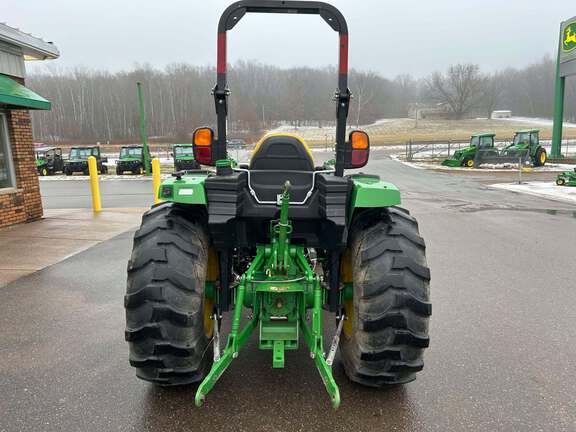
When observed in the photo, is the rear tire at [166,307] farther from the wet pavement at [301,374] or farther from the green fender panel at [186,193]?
the wet pavement at [301,374]

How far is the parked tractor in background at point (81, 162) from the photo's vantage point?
27.8 m

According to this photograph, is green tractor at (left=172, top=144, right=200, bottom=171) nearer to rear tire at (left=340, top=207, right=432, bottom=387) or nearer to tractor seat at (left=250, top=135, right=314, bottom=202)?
tractor seat at (left=250, top=135, right=314, bottom=202)

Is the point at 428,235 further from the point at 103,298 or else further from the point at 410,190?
the point at 410,190

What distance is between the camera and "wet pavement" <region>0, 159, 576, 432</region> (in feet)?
9.15

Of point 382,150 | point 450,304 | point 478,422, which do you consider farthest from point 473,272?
point 382,150

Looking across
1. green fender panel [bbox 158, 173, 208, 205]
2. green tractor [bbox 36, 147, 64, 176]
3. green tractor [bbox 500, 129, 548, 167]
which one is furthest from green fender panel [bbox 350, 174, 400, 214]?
green tractor [bbox 36, 147, 64, 176]

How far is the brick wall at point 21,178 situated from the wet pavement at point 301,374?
3.77 metres

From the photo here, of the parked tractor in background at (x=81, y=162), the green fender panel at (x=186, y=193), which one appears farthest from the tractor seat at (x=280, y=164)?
the parked tractor in background at (x=81, y=162)

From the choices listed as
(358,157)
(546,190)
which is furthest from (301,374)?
(546,190)

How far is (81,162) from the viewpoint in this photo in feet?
91.9

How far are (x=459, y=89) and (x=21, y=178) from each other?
9496 cm

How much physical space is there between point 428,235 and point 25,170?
8422 millimetres

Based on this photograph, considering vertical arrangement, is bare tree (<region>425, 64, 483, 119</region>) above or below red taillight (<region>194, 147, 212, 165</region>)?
above

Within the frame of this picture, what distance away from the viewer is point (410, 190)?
1742cm
